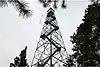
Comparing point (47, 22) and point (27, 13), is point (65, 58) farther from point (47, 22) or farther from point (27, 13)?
point (27, 13)

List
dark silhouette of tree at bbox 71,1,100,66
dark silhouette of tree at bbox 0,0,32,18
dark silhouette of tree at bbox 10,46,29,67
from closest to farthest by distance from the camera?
dark silhouette of tree at bbox 0,0,32,18, dark silhouette of tree at bbox 71,1,100,66, dark silhouette of tree at bbox 10,46,29,67

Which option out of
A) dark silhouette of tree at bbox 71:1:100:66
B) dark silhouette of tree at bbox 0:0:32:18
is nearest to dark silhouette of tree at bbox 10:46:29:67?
dark silhouette of tree at bbox 71:1:100:66

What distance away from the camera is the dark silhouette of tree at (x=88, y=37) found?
648 inches

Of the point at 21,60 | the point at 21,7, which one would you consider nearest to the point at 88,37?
the point at 21,7

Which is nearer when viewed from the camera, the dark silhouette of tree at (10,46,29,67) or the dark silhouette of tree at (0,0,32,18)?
the dark silhouette of tree at (0,0,32,18)

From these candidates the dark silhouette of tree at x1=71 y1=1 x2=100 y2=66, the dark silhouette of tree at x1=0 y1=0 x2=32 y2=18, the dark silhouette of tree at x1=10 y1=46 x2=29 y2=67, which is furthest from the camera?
the dark silhouette of tree at x1=10 y1=46 x2=29 y2=67

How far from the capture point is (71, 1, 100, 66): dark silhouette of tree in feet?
54.0

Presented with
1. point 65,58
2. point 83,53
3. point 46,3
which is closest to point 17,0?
point 46,3

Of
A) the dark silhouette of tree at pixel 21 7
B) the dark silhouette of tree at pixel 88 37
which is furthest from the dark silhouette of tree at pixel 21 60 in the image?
the dark silhouette of tree at pixel 21 7

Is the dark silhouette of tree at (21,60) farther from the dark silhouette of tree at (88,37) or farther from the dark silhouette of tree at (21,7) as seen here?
the dark silhouette of tree at (21,7)

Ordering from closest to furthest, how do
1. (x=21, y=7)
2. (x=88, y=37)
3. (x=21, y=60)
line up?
(x=21, y=7) < (x=88, y=37) < (x=21, y=60)

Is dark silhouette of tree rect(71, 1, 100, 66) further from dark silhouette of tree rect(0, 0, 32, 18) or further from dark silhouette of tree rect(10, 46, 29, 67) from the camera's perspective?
dark silhouette of tree rect(10, 46, 29, 67)

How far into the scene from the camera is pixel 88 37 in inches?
700

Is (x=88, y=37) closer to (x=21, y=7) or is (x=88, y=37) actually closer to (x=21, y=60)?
(x=21, y=7)
